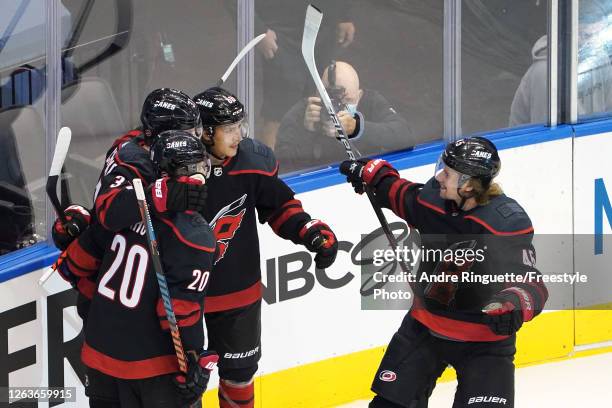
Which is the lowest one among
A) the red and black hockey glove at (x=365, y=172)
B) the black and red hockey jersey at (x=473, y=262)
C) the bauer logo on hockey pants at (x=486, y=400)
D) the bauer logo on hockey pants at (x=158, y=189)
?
the bauer logo on hockey pants at (x=486, y=400)

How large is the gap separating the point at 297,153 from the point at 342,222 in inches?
14.0

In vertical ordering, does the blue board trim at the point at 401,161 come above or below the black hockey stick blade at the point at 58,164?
below

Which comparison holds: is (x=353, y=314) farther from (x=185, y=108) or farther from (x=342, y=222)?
(x=185, y=108)

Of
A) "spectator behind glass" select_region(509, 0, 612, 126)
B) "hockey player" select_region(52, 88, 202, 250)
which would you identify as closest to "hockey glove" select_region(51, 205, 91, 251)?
"hockey player" select_region(52, 88, 202, 250)

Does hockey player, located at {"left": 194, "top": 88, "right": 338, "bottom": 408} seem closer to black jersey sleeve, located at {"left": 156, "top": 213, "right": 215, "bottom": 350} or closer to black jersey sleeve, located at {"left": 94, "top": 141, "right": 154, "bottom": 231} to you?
black jersey sleeve, located at {"left": 94, "top": 141, "right": 154, "bottom": 231}

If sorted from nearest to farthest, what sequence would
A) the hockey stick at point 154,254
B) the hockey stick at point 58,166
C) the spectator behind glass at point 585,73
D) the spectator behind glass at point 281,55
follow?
the hockey stick at point 154,254 → the hockey stick at point 58,166 → the spectator behind glass at point 281,55 → the spectator behind glass at point 585,73

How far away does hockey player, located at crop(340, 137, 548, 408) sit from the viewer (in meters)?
Answer: 4.24

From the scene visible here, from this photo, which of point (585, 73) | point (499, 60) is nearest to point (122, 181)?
point (499, 60)

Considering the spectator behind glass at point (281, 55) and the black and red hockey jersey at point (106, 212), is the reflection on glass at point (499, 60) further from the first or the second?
the black and red hockey jersey at point (106, 212)

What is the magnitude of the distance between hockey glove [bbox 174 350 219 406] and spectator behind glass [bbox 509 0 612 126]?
8.90 ft

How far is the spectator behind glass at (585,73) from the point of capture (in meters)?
6.21

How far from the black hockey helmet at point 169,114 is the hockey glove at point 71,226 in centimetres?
39

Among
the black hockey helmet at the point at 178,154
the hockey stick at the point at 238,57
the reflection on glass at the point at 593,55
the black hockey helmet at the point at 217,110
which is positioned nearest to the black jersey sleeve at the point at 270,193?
the black hockey helmet at the point at 217,110

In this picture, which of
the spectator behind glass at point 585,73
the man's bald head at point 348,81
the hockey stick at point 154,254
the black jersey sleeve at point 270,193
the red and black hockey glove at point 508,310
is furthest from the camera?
the spectator behind glass at point 585,73
